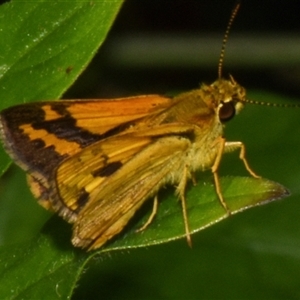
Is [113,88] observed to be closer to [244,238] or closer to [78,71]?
[244,238]

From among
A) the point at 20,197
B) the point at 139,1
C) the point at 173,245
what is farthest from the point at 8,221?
the point at 139,1

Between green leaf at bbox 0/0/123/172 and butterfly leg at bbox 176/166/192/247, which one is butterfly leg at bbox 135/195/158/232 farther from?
green leaf at bbox 0/0/123/172

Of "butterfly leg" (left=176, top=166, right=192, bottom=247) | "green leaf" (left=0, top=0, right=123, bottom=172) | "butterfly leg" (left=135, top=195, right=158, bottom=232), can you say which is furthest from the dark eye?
"green leaf" (left=0, top=0, right=123, bottom=172)

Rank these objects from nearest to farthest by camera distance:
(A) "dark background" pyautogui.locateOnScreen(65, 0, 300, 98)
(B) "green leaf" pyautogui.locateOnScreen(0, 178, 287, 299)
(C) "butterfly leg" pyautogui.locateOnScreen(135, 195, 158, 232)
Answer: (B) "green leaf" pyautogui.locateOnScreen(0, 178, 287, 299)
(C) "butterfly leg" pyautogui.locateOnScreen(135, 195, 158, 232)
(A) "dark background" pyautogui.locateOnScreen(65, 0, 300, 98)

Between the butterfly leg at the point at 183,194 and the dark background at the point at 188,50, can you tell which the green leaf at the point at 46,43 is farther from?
the dark background at the point at 188,50

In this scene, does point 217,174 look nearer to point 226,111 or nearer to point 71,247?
point 226,111

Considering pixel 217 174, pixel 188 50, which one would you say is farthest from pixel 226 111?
pixel 188 50

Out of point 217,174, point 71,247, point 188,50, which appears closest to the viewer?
point 71,247
